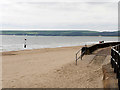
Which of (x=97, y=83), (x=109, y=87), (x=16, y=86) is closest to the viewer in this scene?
(x=109, y=87)

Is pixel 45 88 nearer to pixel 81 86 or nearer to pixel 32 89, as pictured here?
pixel 32 89

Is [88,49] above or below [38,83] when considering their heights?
above

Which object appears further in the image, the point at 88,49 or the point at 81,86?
the point at 88,49

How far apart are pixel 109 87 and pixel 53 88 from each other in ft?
9.41

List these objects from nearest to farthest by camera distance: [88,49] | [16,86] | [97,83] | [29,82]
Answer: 1. [97,83]
2. [16,86]
3. [29,82]
4. [88,49]

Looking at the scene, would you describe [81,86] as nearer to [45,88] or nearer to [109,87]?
[45,88]

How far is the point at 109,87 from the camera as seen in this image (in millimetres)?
5227

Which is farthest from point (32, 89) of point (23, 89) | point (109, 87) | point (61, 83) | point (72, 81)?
point (109, 87)

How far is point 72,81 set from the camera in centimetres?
829

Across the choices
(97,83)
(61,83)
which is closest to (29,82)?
(61,83)

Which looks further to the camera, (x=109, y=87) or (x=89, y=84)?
(x=89, y=84)

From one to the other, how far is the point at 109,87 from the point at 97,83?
2.15 metres

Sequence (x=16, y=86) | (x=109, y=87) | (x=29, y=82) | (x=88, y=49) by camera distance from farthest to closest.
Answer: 1. (x=88, y=49)
2. (x=29, y=82)
3. (x=16, y=86)
4. (x=109, y=87)

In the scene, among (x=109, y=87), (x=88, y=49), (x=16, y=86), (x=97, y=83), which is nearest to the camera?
(x=109, y=87)
